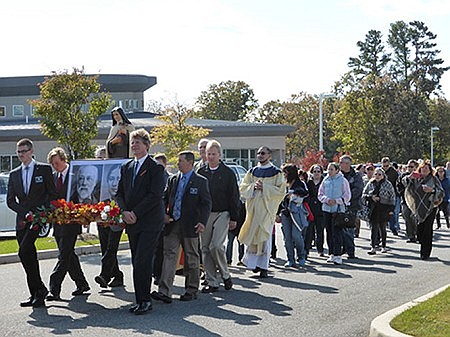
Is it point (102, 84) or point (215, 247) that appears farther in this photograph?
point (102, 84)

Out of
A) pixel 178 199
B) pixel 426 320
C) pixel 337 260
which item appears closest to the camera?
pixel 426 320

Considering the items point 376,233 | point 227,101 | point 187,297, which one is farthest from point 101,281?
point 227,101

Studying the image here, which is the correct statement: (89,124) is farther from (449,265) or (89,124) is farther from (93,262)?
(449,265)

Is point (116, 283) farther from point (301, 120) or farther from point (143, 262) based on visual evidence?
point (301, 120)

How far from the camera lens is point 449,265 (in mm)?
14656

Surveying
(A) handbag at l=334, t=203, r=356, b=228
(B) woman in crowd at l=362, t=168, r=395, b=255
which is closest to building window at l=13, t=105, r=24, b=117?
(B) woman in crowd at l=362, t=168, r=395, b=255

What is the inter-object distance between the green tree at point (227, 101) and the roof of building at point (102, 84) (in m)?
15.2

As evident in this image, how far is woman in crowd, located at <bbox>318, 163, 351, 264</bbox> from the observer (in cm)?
1516

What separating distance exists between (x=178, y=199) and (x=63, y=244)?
163cm

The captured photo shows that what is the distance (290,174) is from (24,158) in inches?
228

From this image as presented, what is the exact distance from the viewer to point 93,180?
449 inches

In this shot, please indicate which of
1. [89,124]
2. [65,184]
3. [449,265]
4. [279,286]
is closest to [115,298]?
[65,184]

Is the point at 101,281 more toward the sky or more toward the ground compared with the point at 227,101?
more toward the ground

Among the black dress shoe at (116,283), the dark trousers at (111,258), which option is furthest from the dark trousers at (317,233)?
the dark trousers at (111,258)
